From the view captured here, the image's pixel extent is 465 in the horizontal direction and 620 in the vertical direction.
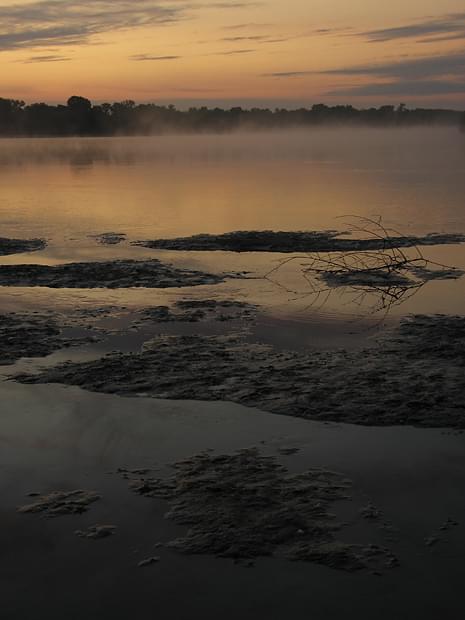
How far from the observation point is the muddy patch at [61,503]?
6227 millimetres

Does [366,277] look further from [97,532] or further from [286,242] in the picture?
[97,532]

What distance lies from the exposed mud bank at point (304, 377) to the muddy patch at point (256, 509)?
1455 mm

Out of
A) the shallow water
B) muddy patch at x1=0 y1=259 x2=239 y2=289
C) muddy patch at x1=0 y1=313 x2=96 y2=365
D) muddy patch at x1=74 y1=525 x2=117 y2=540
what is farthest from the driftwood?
muddy patch at x1=74 y1=525 x2=117 y2=540

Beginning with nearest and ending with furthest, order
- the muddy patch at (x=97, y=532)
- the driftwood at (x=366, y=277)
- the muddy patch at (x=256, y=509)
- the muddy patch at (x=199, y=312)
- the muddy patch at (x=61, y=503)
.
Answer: the muddy patch at (x=256, y=509) < the muddy patch at (x=97, y=532) < the muddy patch at (x=61, y=503) < the muddy patch at (x=199, y=312) < the driftwood at (x=366, y=277)

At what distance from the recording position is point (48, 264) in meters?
17.4

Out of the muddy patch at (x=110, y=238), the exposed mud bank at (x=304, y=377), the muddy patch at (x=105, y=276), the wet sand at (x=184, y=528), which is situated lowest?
the wet sand at (x=184, y=528)

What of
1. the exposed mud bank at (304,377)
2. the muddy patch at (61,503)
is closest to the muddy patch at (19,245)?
the exposed mud bank at (304,377)

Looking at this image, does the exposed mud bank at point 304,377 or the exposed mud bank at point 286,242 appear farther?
the exposed mud bank at point 286,242

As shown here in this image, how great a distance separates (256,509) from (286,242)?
14398mm

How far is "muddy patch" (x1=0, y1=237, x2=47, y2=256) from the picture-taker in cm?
1938

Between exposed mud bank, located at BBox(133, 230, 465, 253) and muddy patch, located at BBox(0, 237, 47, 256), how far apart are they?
237cm

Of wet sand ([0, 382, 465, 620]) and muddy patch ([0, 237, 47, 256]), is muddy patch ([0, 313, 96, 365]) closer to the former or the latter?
wet sand ([0, 382, 465, 620])

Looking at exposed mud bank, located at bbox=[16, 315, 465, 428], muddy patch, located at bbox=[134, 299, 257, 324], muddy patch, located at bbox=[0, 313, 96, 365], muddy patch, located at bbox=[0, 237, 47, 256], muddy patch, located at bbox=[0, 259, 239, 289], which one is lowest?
exposed mud bank, located at bbox=[16, 315, 465, 428]

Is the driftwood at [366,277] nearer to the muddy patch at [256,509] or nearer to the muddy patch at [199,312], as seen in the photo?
the muddy patch at [199,312]
